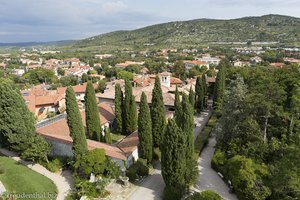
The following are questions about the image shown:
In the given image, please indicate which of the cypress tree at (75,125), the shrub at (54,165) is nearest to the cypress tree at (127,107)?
the shrub at (54,165)

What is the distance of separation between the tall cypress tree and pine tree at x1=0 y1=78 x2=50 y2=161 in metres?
6.32

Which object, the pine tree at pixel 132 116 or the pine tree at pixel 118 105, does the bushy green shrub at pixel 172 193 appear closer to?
the pine tree at pixel 132 116

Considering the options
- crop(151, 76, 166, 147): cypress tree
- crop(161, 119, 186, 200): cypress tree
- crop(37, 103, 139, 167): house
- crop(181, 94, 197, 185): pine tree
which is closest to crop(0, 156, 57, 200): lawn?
crop(37, 103, 139, 167): house

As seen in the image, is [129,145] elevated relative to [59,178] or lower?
elevated

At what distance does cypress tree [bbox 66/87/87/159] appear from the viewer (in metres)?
24.7

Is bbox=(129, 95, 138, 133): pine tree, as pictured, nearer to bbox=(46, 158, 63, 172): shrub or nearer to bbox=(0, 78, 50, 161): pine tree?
bbox=(46, 158, 63, 172): shrub

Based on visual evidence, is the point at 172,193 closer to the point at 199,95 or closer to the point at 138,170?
the point at 138,170

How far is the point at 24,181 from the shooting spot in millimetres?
23750

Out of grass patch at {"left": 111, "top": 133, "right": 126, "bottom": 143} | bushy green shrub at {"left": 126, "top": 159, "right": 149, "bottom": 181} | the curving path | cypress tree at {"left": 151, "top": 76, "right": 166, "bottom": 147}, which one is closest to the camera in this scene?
the curving path

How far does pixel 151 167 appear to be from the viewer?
2880cm

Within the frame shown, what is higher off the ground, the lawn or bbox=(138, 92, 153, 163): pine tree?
bbox=(138, 92, 153, 163): pine tree

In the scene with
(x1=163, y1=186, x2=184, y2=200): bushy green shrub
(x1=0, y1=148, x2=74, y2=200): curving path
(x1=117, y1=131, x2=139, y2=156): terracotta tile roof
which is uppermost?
(x1=117, y1=131, x2=139, y2=156): terracotta tile roof

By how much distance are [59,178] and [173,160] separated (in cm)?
1099

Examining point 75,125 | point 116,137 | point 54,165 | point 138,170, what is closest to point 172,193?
point 138,170
